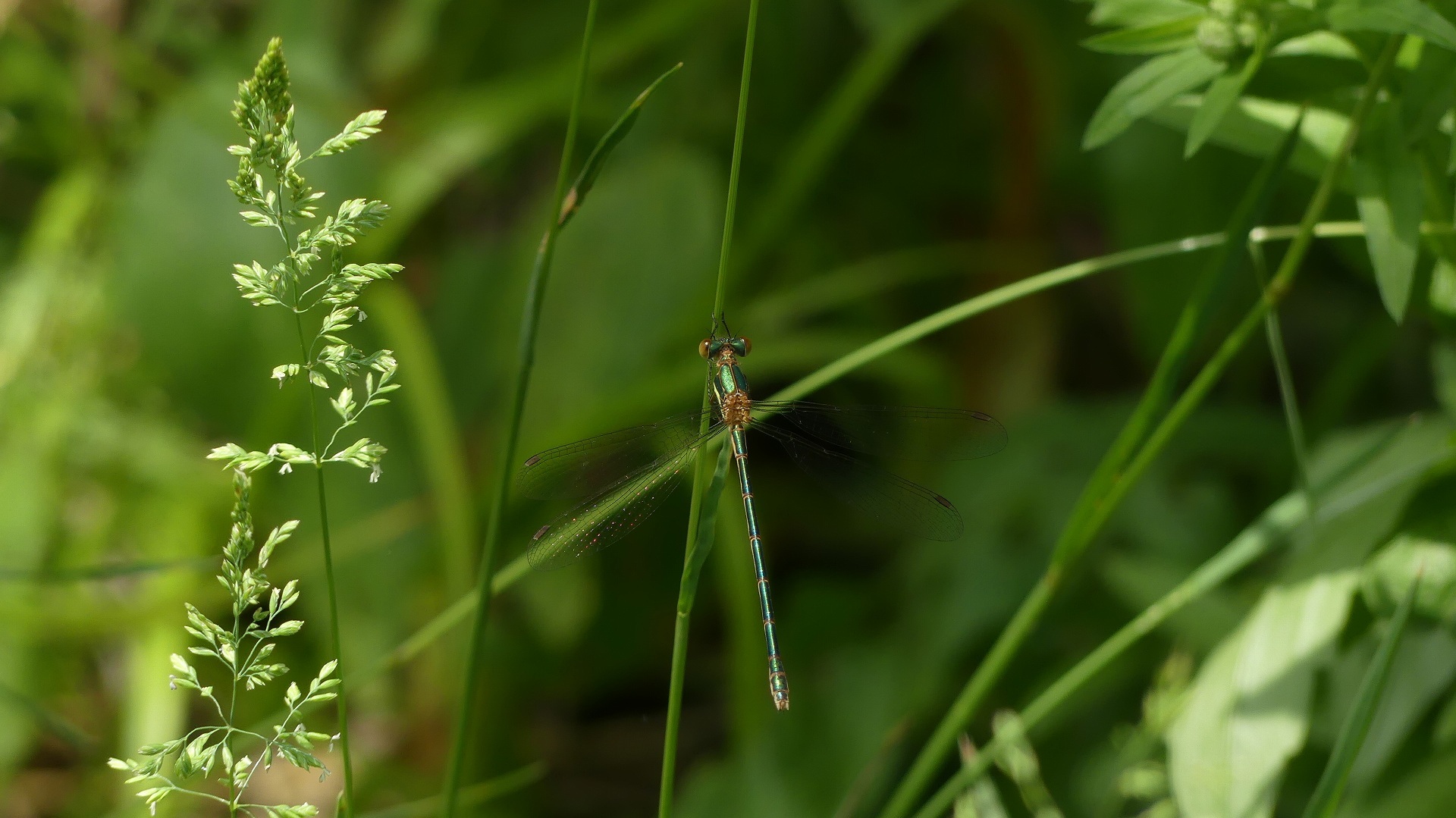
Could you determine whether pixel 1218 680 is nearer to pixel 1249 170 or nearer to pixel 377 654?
pixel 1249 170

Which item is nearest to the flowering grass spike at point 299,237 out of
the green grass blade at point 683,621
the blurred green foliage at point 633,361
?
the green grass blade at point 683,621

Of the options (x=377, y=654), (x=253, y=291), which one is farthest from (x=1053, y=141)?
(x=253, y=291)

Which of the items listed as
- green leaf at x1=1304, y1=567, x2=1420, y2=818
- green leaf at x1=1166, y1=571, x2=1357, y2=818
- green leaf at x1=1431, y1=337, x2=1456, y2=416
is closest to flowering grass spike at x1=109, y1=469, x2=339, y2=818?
green leaf at x1=1304, y1=567, x2=1420, y2=818

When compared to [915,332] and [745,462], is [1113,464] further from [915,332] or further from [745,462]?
[745,462]

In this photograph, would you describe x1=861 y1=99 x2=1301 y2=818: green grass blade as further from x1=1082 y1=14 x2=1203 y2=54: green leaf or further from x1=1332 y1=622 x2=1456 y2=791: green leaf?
x1=1332 y1=622 x2=1456 y2=791: green leaf

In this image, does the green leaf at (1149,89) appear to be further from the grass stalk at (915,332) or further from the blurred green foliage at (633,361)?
the blurred green foliage at (633,361)

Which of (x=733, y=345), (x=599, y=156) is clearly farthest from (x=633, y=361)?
(x=599, y=156)
